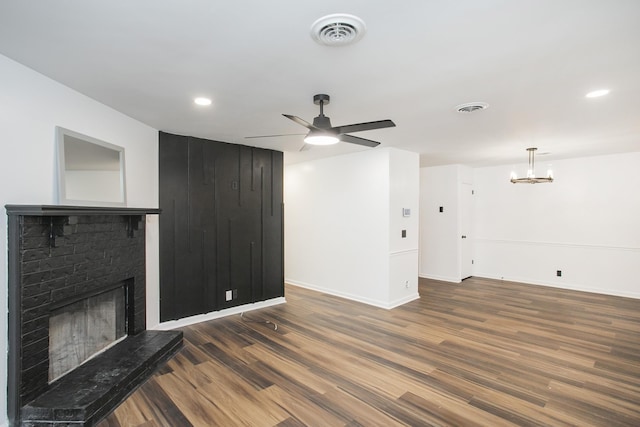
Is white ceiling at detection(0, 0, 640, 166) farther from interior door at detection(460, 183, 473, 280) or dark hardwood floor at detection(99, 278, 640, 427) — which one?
interior door at detection(460, 183, 473, 280)

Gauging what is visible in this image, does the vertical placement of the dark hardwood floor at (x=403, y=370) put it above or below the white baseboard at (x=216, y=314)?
below

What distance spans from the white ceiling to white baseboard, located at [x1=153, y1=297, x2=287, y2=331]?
8.27 feet

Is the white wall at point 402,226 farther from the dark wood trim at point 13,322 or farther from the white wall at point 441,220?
the dark wood trim at point 13,322

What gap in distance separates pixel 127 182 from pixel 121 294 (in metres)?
1.21

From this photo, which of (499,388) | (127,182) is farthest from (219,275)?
(499,388)

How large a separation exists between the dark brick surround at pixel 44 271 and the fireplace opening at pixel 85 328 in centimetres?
16

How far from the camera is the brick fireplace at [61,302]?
2.17 metres

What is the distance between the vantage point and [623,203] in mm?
5676

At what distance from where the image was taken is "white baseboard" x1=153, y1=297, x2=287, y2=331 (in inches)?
162

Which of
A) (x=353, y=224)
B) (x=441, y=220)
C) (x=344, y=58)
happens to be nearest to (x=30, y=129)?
(x=344, y=58)

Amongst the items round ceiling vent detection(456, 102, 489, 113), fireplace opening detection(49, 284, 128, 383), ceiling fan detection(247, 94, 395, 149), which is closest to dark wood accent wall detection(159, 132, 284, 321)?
fireplace opening detection(49, 284, 128, 383)

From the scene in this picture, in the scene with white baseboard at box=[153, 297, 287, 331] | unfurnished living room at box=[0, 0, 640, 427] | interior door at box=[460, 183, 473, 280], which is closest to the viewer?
unfurnished living room at box=[0, 0, 640, 427]

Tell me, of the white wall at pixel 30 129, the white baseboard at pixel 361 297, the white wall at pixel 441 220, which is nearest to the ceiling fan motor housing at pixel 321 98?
the white wall at pixel 30 129

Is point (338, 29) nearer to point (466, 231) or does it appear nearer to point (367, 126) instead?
point (367, 126)
